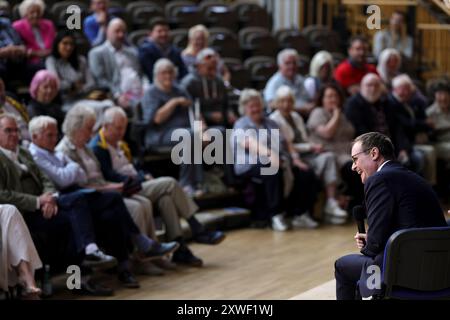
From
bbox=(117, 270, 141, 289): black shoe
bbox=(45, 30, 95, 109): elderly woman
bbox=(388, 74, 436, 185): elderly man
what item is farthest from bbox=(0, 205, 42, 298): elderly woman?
bbox=(388, 74, 436, 185): elderly man

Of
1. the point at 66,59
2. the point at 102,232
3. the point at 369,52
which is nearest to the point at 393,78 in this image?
the point at 369,52

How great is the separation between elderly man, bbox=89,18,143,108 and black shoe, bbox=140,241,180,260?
66.3 inches

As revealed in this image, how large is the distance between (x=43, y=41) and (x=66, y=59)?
30 cm

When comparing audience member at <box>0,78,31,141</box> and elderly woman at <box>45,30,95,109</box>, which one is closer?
audience member at <box>0,78,31,141</box>

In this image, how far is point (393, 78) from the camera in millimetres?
9133

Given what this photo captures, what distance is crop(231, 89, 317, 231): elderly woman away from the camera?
7.46 meters

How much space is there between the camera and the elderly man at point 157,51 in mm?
7961

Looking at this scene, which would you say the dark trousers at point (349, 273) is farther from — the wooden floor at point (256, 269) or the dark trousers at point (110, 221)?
the dark trousers at point (110, 221)

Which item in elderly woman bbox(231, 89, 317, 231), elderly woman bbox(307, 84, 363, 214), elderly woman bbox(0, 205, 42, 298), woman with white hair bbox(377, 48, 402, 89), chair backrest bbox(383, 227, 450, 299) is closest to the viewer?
chair backrest bbox(383, 227, 450, 299)

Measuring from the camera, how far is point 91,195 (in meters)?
5.74

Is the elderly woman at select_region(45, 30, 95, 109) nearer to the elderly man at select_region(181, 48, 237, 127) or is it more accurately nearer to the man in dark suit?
the elderly man at select_region(181, 48, 237, 127)

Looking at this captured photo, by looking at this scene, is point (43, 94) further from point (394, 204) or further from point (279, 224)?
point (394, 204)

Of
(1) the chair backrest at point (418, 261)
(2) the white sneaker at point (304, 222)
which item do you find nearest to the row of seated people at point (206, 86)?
(2) the white sneaker at point (304, 222)

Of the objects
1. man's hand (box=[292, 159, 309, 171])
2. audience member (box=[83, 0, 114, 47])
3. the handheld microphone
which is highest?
audience member (box=[83, 0, 114, 47])
